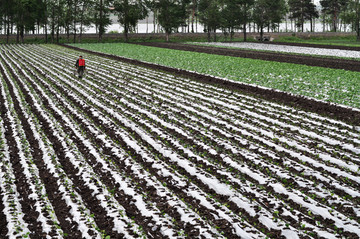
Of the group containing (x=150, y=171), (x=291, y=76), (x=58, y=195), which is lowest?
(x=58, y=195)

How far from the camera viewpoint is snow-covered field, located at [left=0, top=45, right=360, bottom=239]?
7711mm

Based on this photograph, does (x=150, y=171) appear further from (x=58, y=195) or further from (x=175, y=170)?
(x=58, y=195)

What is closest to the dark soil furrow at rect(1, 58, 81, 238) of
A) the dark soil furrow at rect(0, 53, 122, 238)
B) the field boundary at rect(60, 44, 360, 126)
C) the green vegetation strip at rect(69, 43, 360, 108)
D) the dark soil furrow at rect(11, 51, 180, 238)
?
the dark soil furrow at rect(0, 53, 122, 238)

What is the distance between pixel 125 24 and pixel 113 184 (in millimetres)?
68158

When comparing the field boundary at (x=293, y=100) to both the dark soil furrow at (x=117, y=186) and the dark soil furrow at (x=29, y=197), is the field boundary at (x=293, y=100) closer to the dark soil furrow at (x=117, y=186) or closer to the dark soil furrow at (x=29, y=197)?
the dark soil furrow at (x=117, y=186)

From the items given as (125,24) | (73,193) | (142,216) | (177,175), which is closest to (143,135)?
(177,175)

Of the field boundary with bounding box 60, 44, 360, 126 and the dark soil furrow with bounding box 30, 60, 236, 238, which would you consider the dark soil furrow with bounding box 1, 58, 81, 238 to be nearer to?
the dark soil furrow with bounding box 30, 60, 236, 238

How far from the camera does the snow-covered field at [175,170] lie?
7711mm

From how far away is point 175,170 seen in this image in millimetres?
10547

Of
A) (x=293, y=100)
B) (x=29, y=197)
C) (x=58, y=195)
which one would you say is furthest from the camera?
(x=293, y=100)

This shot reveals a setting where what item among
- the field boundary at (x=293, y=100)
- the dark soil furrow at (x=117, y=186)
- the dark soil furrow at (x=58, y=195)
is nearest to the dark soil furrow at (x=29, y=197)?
the dark soil furrow at (x=58, y=195)

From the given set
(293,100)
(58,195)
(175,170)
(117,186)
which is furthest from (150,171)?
(293,100)

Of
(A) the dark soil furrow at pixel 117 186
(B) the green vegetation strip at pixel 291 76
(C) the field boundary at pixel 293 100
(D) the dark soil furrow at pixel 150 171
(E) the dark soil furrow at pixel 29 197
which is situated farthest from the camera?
(B) the green vegetation strip at pixel 291 76

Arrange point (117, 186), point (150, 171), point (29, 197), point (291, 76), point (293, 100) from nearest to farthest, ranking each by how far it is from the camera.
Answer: point (29, 197) < point (117, 186) < point (150, 171) < point (293, 100) < point (291, 76)
